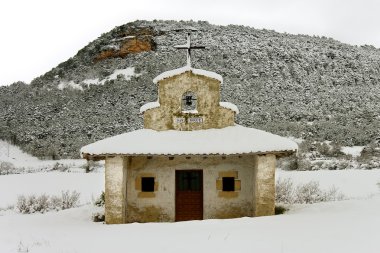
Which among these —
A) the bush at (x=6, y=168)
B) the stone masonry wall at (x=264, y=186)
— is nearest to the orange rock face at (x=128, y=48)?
the bush at (x=6, y=168)

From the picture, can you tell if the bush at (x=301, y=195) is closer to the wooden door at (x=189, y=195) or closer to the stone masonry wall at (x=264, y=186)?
the wooden door at (x=189, y=195)

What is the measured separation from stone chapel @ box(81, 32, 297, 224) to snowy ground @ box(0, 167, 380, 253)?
1.34m

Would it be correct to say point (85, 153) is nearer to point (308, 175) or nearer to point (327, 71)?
point (308, 175)

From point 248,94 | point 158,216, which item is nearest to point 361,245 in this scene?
point 158,216

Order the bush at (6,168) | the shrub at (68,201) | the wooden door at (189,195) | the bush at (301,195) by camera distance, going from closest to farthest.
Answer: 1. the wooden door at (189,195)
2. the bush at (301,195)
3. the shrub at (68,201)
4. the bush at (6,168)

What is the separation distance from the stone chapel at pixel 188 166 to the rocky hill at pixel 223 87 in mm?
21969

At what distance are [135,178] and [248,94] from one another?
30905mm

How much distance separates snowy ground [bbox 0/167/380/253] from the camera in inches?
370

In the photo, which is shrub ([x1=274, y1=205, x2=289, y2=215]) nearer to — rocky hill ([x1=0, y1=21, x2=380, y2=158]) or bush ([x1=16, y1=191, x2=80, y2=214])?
bush ([x1=16, y1=191, x2=80, y2=214])

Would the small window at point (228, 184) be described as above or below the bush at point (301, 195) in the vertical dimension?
above

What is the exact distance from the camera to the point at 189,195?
14719mm

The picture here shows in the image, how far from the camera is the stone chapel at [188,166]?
13.3 meters

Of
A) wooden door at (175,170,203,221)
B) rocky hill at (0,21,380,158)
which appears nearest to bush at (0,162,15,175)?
rocky hill at (0,21,380,158)

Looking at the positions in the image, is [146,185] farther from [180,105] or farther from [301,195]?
[301,195]
